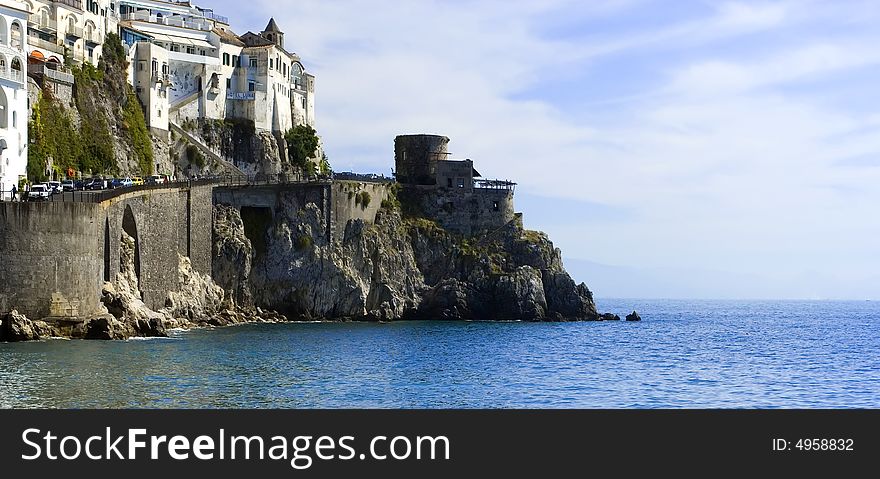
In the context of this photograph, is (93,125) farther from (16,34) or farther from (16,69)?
(16,69)

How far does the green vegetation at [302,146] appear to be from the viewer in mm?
106312

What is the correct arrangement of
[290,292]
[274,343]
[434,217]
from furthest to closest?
1. [434,217]
2. [290,292]
3. [274,343]

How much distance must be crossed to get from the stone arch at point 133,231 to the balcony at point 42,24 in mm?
22490

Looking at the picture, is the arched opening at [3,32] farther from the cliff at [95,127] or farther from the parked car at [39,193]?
the parked car at [39,193]

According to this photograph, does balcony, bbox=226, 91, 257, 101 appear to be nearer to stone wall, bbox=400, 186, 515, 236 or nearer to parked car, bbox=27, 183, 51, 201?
stone wall, bbox=400, 186, 515, 236

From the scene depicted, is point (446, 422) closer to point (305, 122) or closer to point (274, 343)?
point (274, 343)

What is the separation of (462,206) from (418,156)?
6.47 meters

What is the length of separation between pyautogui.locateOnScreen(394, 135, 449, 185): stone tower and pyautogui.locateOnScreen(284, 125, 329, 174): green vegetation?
8092mm

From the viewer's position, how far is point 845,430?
29172 millimetres

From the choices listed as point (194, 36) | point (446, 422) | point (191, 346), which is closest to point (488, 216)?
point (194, 36)

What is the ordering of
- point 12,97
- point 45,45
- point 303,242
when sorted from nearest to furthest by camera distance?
point 12,97, point 45,45, point 303,242

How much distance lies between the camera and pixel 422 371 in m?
55.0

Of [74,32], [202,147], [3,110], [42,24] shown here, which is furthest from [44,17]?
[3,110]

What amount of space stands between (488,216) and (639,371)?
42927mm
